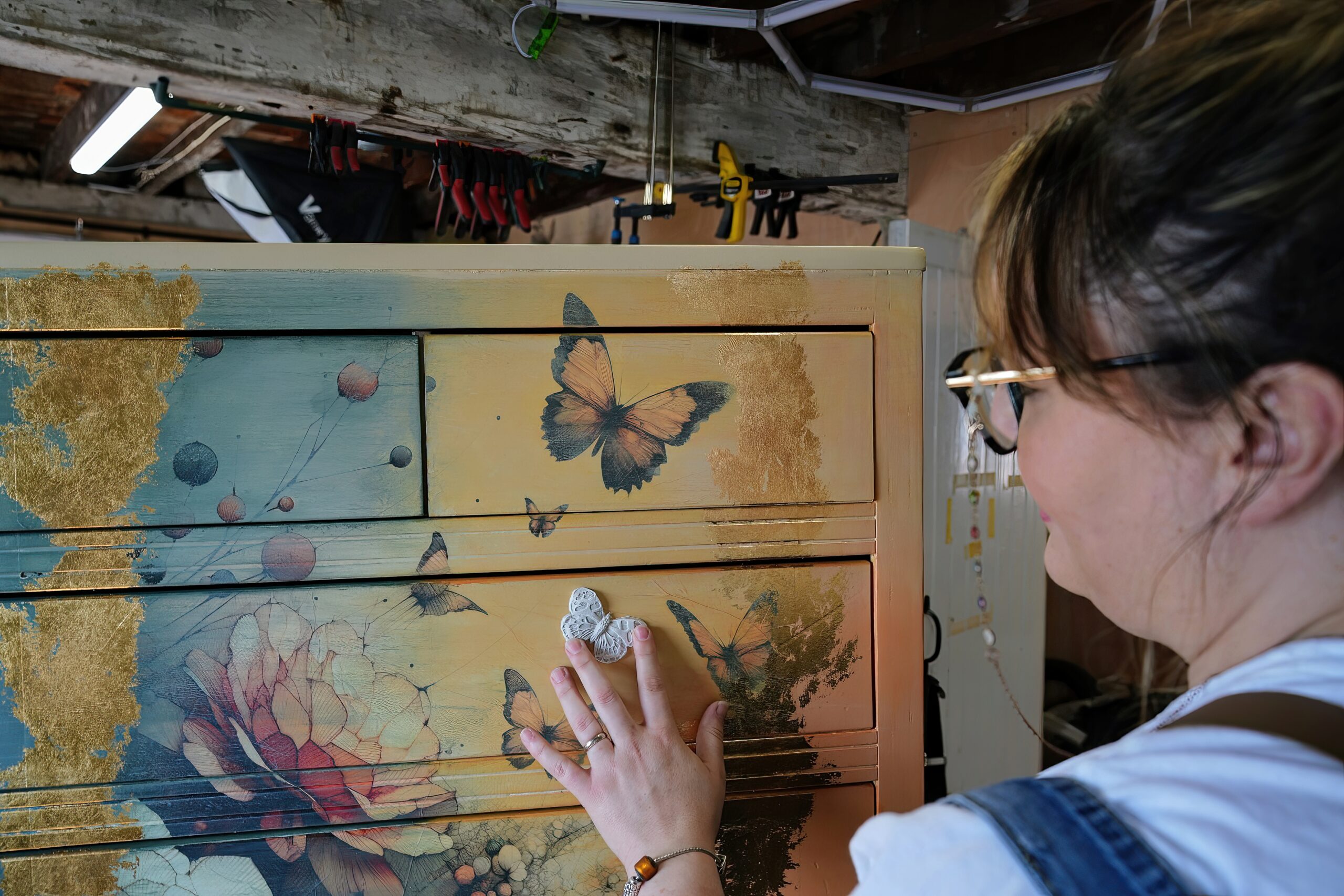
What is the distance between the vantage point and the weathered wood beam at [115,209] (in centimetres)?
375

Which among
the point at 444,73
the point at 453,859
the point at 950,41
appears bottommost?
the point at 453,859

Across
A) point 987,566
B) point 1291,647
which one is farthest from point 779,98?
point 1291,647

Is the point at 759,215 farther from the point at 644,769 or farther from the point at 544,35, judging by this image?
the point at 644,769

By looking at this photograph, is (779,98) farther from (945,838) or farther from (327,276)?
(945,838)

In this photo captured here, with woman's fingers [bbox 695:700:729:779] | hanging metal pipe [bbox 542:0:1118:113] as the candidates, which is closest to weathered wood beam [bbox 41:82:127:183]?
hanging metal pipe [bbox 542:0:1118:113]

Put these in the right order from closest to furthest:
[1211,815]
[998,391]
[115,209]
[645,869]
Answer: [1211,815] → [998,391] → [645,869] → [115,209]

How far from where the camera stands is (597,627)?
76 centimetres

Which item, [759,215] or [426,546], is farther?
[759,215]

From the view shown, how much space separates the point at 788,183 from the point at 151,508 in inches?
70.1

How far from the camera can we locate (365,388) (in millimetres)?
738

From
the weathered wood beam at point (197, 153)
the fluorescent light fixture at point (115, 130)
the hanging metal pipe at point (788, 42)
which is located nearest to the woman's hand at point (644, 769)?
the hanging metal pipe at point (788, 42)

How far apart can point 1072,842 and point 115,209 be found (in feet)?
16.1

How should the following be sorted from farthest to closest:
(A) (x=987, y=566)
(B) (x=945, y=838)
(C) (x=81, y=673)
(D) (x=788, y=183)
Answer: (A) (x=987, y=566) → (D) (x=788, y=183) → (C) (x=81, y=673) → (B) (x=945, y=838)

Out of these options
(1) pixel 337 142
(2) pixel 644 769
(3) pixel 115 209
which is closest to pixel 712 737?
(2) pixel 644 769
